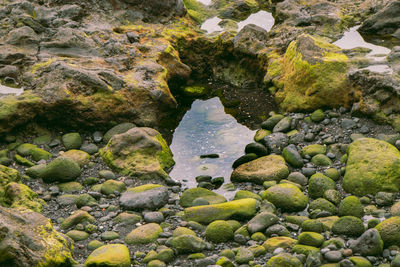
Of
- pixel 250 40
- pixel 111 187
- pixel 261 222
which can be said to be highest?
pixel 250 40

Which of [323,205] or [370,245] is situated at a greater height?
[370,245]

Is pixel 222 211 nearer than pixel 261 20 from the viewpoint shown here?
Yes

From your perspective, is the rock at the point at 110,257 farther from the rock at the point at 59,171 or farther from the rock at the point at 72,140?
the rock at the point at 72,140

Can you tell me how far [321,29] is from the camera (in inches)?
510

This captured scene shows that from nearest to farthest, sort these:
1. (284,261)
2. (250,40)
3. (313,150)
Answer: (284,261), (313,150), (250,40)

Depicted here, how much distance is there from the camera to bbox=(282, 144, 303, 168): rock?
8602mm

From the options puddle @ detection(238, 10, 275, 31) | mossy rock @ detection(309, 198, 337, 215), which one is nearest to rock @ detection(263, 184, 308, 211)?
mossy rock @ detection(309, 198, 337, 215)

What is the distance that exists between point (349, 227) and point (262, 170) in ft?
8.35

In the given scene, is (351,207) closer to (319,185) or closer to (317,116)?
(319,185)

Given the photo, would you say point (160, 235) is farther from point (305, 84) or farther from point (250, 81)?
point (250, 81)

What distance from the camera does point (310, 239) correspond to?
6.00m

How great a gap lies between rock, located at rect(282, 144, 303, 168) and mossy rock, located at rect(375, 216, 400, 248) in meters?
2.72

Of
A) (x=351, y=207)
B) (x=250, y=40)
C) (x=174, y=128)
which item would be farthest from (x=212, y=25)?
(x=351, y=207)

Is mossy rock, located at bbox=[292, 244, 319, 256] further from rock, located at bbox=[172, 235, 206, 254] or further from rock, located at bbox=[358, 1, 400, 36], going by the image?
rock, located at bbox=[358, 1, 400, 36]
